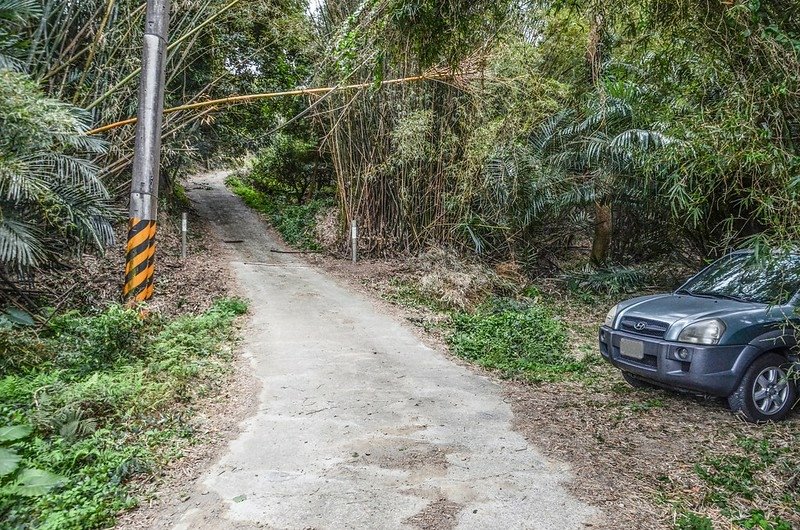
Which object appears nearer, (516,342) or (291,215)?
(516,342)

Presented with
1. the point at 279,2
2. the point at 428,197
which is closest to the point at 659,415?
the point at 428,197

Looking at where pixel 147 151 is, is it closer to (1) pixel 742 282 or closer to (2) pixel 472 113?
(2) pixel 472 113

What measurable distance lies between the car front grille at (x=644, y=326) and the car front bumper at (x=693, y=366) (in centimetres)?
5

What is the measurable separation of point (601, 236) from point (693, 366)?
22.9 ft

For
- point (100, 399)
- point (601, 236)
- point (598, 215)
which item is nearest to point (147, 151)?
point (100, 399)

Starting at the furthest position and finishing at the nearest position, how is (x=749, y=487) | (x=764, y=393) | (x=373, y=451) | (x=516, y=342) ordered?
(x=516, y=342) < (x=764, y=393) < (x=373, y=451) < (x=749, y=487)

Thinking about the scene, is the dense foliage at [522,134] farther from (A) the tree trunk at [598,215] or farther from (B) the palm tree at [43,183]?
(B) the palm tree at [43,183]

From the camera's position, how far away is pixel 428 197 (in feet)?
33.7

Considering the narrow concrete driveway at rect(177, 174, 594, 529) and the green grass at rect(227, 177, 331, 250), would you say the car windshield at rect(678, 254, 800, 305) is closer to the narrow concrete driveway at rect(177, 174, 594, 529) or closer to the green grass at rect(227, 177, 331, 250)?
the narrow concrete driveway at rect(177, 174, 594, 529)

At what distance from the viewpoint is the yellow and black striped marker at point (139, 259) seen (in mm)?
6352

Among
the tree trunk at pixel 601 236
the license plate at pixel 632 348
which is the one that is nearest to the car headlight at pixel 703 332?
the license plate at pixel 632 348

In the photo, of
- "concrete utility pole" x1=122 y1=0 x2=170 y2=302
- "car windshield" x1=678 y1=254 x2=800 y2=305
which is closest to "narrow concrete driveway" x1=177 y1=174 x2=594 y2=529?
"concrete utility pole" x1=122 y1=0 x2=170 y2=302

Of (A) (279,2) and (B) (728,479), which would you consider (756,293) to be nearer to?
(B) (728,479)

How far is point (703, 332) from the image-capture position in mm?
3965
